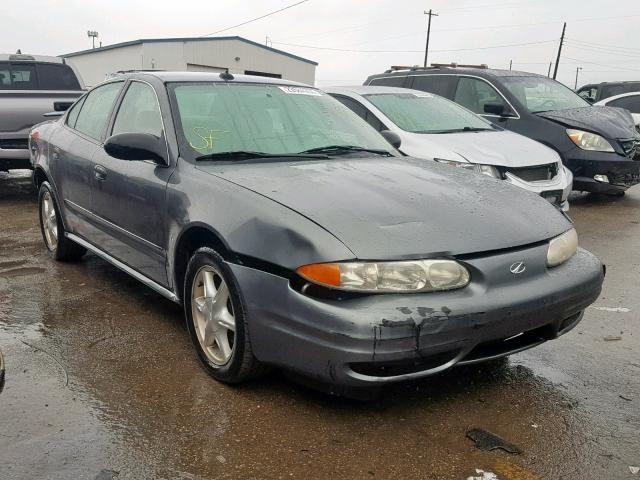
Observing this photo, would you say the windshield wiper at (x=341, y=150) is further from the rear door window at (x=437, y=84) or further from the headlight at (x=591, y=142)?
the rear door window at (x=437, y=84)

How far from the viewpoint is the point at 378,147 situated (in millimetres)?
3971

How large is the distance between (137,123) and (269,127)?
910 millimetres

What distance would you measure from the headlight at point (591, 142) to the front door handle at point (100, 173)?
5907mm

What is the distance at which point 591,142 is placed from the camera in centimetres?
761

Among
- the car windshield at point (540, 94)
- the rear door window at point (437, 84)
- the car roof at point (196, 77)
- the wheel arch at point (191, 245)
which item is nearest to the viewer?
the wheel arch at point (191, 245)

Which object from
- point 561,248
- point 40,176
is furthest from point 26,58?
point 561,248

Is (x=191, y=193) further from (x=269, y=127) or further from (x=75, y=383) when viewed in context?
(x=75, y=383)

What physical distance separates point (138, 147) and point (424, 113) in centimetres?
417

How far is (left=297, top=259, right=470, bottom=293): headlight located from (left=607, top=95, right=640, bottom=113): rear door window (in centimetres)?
1251

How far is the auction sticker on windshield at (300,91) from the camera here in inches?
161

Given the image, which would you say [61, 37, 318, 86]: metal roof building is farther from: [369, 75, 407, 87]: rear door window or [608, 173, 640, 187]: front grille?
[608, 173, 640, 187]: front grille

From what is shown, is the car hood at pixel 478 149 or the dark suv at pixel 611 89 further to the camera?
the dark suv at pixel 611 89

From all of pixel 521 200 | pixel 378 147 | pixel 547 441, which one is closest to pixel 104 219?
pixel 378 147

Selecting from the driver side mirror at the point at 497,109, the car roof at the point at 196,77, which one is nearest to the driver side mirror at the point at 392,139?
the car roof at the point at 196,77
